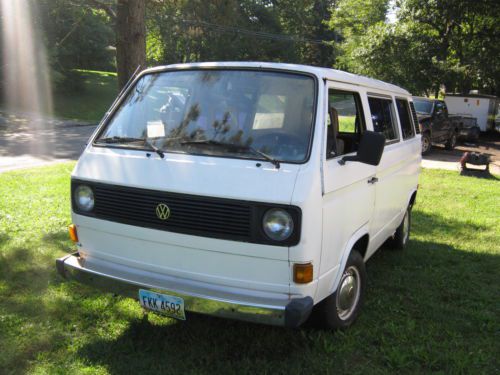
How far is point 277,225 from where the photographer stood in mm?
2922

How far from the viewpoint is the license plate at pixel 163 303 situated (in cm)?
305

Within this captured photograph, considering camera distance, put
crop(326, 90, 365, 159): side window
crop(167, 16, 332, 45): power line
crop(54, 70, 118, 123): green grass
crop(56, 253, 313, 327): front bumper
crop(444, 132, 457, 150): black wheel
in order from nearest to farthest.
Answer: crop(56, 253, 313, 327): front bumper
crop(326, 90, 365, 159): side window
crop(444, 132, 457, 150): black wheel
crop(54, 70, 118, 123): green grass
crop(167, 16, 332, 45): power line

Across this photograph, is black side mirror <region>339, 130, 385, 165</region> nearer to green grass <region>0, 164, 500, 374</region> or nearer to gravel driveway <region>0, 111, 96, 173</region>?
green grass <region>0, 164, 500, 374</region>

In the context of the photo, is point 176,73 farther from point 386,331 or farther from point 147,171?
point 386,331

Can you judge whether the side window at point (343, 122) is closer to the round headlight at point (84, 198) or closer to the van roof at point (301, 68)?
the van roof at point (301, 68)

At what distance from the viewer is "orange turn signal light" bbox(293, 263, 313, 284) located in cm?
293

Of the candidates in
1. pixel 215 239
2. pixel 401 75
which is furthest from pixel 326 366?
pixel 401 75

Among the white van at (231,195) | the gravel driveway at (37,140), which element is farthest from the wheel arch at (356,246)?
the gravel driveway at (37,140)

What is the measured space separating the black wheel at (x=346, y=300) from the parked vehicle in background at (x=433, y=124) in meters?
13.0

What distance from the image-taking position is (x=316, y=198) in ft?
9.77

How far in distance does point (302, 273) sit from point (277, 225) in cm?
33

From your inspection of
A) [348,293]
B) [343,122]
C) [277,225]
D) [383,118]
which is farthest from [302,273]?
[383,118]

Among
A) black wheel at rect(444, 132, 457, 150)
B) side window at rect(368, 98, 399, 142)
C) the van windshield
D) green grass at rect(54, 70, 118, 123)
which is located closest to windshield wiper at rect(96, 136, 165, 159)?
the van windshield

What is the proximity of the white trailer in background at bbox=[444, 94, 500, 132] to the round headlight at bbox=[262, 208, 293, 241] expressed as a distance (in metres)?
22.8
